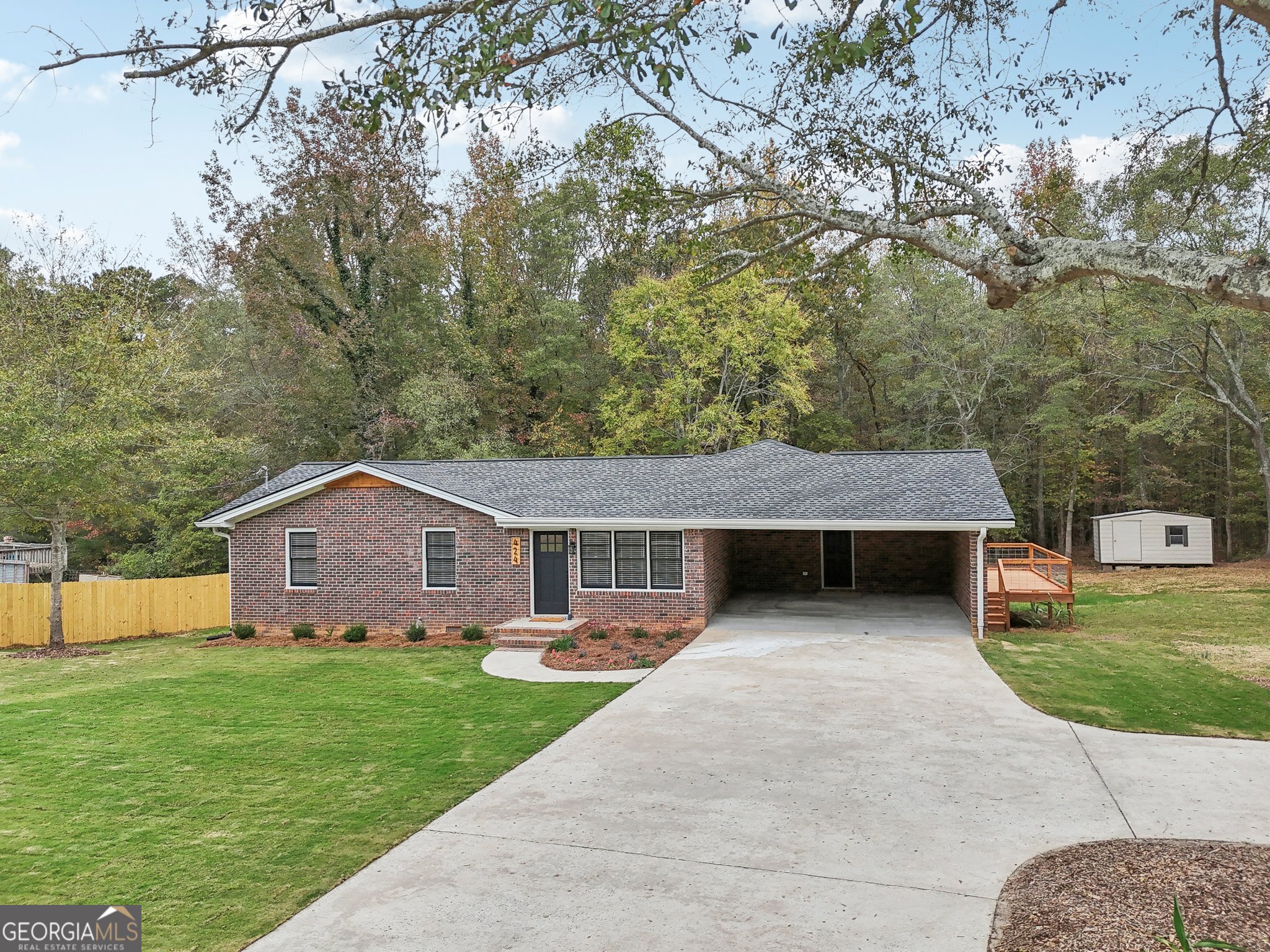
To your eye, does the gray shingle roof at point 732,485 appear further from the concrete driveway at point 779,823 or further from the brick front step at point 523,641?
the concrete driveway at point 779,823

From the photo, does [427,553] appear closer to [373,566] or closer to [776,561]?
[373,566]

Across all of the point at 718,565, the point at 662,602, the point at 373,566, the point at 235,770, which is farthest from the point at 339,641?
the point at 235,770

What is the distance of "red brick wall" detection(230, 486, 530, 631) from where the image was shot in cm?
1541

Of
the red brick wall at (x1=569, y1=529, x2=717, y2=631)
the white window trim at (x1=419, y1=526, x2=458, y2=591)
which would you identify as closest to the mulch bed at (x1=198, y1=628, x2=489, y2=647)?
the white window trim at (x1=419, y1=526, x2=458, y2=591)

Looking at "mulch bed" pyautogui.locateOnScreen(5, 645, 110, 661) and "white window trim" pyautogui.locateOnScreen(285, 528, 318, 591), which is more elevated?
"white window trim" pyautogui.locateOnScreen(285, 528, 318, 591)

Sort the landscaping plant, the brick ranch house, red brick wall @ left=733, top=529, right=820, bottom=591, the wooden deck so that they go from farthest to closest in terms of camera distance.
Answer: red brick wall @ left=733, top=529, right=820, bottom=591 < the wooden deck < the brick ranch house < the landscaping plant

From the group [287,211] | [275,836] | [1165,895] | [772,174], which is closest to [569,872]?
[275,836]

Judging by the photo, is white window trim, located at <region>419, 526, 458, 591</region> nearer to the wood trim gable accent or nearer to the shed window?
the wood trim gable accent

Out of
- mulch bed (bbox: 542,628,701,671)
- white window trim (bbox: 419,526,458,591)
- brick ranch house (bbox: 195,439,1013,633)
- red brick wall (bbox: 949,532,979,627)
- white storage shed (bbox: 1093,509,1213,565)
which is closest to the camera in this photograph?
mulch bed (bbox: 542,628,701,671)

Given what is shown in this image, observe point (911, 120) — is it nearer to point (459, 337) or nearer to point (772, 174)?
point (772, 174)

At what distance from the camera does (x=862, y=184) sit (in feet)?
26.6

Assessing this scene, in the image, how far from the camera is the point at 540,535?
50.7 ft

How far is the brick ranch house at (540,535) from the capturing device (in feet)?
48.2

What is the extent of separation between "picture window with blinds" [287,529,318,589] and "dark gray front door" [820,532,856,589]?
11.4 meters
